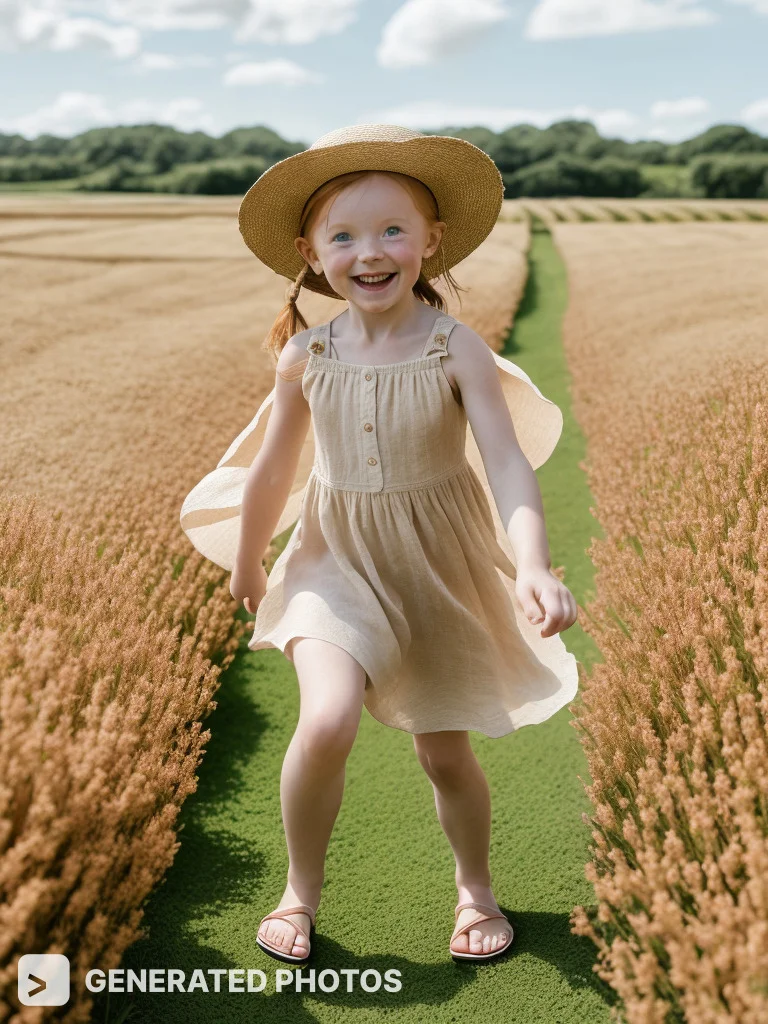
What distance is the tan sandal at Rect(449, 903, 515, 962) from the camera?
2.32 meters

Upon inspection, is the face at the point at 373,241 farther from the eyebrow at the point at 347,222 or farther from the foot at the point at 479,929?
the foot at the point at 479,929

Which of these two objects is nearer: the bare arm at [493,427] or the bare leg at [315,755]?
the bare leg at [315,755]

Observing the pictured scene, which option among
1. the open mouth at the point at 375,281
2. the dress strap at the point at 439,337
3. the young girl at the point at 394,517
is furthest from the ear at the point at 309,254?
the dress strap at the point at 439,337

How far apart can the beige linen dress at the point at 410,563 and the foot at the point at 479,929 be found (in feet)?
1.73

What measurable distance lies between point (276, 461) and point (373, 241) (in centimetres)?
62

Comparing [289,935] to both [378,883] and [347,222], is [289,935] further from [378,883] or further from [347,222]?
[347,222]

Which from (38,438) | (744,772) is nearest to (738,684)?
(744,772)

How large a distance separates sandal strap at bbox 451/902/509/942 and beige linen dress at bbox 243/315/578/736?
0.54 metres

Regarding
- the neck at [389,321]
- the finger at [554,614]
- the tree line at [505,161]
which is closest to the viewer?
the finger at [554,614]

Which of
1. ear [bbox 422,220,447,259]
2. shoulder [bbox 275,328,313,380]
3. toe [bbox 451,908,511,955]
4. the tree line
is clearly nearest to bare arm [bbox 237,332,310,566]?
shoulder [bbox 275,328,313,380]

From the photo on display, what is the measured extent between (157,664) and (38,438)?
10.2 feet

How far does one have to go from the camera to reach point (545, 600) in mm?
1883

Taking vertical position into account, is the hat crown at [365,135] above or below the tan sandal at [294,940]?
above

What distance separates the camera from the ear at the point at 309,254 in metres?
2.35
